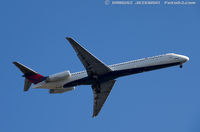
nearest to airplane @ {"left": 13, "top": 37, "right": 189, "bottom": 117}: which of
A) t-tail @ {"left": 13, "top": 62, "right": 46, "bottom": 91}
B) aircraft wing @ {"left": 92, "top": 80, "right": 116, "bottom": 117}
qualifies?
t-tail @ {"left": 13, "top": 62, "right": 46, "bottom": 91}

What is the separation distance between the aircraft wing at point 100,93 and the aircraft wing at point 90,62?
2.70 metres

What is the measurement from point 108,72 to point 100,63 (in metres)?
1.72

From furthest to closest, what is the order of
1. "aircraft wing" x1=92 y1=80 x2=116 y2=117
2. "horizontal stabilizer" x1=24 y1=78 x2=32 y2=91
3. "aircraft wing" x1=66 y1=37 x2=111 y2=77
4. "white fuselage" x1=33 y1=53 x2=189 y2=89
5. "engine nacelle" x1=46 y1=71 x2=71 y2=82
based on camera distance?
"aircraft wing" x1=92 y1=80 x2=116 y2=117 < "horizontal stabilizer" x1=24 y1=78 x2=32 y2=91 < "white fuselage" x1=33 y1=53 x2=189 y2=89 < "engine nacelle" x1=46 y1=71 x2=71 y2=82 < "aircraft wing" x1=66 y1=37 x2=111 y2=77

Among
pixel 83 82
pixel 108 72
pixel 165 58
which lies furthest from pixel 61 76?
pixel 165 58

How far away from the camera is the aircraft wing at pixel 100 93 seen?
148ft

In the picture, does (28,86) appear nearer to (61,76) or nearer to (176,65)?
(61,76)

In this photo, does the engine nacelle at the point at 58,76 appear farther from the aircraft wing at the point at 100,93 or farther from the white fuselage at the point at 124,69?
the aircraft wing at the point at 100,93

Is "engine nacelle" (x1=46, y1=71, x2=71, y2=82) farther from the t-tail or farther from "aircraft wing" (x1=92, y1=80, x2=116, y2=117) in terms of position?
"aircraft wing" (x1=92, y1=80, x2=116, y2=117)

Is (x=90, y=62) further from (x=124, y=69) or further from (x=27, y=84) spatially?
(x=27, y=84)

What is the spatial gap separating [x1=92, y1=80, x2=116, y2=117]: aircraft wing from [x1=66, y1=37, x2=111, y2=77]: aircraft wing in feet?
8.86

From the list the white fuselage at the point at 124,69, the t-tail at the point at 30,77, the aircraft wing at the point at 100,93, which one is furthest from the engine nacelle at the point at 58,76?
the aircraft wing at the point at 100,93

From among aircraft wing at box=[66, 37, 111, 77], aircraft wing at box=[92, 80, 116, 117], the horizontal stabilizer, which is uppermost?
aircraft wing at box=[66, 37, 111, 77]

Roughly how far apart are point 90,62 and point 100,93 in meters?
6.95

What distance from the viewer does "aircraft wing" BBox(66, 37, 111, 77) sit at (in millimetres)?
39381
